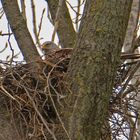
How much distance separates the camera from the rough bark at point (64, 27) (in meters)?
2.73

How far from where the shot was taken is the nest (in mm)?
1875

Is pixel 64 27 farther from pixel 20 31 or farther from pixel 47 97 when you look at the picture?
pixel 47 97

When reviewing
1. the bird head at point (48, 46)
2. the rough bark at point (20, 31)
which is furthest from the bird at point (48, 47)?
the rough bark at point (20, 31)

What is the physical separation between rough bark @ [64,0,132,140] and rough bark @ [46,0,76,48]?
30.1 inches

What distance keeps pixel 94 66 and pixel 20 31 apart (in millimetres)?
543

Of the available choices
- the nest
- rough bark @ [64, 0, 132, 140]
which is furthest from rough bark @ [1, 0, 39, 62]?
rough bark @ [64, 0, 132, 140]

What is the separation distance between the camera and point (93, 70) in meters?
1.85

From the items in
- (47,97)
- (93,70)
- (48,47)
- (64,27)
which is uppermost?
(64,27)

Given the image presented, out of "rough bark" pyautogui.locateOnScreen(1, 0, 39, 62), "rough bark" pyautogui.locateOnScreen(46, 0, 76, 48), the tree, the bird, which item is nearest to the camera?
the tree

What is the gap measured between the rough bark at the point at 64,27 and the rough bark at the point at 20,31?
0.52 meters

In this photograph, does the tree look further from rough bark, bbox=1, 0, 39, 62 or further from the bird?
the bird

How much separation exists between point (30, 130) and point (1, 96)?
216 mm

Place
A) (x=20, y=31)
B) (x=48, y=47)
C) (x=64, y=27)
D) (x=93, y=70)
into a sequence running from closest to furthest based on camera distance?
(x=93, y=70), (x=20, y=31), (x=64, y=27), (x=48, y=47)

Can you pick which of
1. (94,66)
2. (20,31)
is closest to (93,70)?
(94,66)
